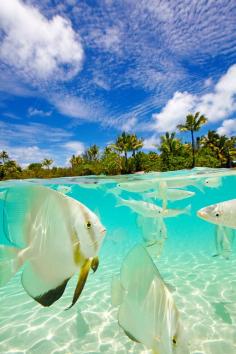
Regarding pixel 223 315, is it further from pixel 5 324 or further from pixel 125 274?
pixel 125 274

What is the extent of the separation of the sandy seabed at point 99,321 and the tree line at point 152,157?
15447 millimetres

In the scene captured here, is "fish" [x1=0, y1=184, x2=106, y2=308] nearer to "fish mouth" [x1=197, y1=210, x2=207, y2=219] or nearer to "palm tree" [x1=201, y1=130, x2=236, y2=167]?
"fish mouth" [x1=197, y1=210, x2=207, y2=219]

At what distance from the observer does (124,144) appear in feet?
195

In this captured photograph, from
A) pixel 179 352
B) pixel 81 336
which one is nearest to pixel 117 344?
pixel 81 336

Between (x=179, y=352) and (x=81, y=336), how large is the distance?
501 cm

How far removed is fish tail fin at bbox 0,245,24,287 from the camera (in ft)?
3.49

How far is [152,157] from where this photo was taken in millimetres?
56625

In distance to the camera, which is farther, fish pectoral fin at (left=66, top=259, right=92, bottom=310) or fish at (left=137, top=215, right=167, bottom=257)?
fish at (left=137, top=215, right=167, bottom=257)

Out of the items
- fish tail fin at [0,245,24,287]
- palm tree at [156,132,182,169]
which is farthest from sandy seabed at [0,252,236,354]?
palm tree at [156,132,182,169]

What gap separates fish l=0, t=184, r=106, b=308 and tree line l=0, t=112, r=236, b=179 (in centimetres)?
2126

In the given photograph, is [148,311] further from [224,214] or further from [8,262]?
[224,214]

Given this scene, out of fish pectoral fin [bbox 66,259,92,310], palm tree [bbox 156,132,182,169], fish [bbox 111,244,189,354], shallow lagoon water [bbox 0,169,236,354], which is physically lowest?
shallow lagoon water [bbox 0,169,236,354]

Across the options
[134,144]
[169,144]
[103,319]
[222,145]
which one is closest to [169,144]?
[169,144]

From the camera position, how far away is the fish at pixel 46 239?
107 cm
